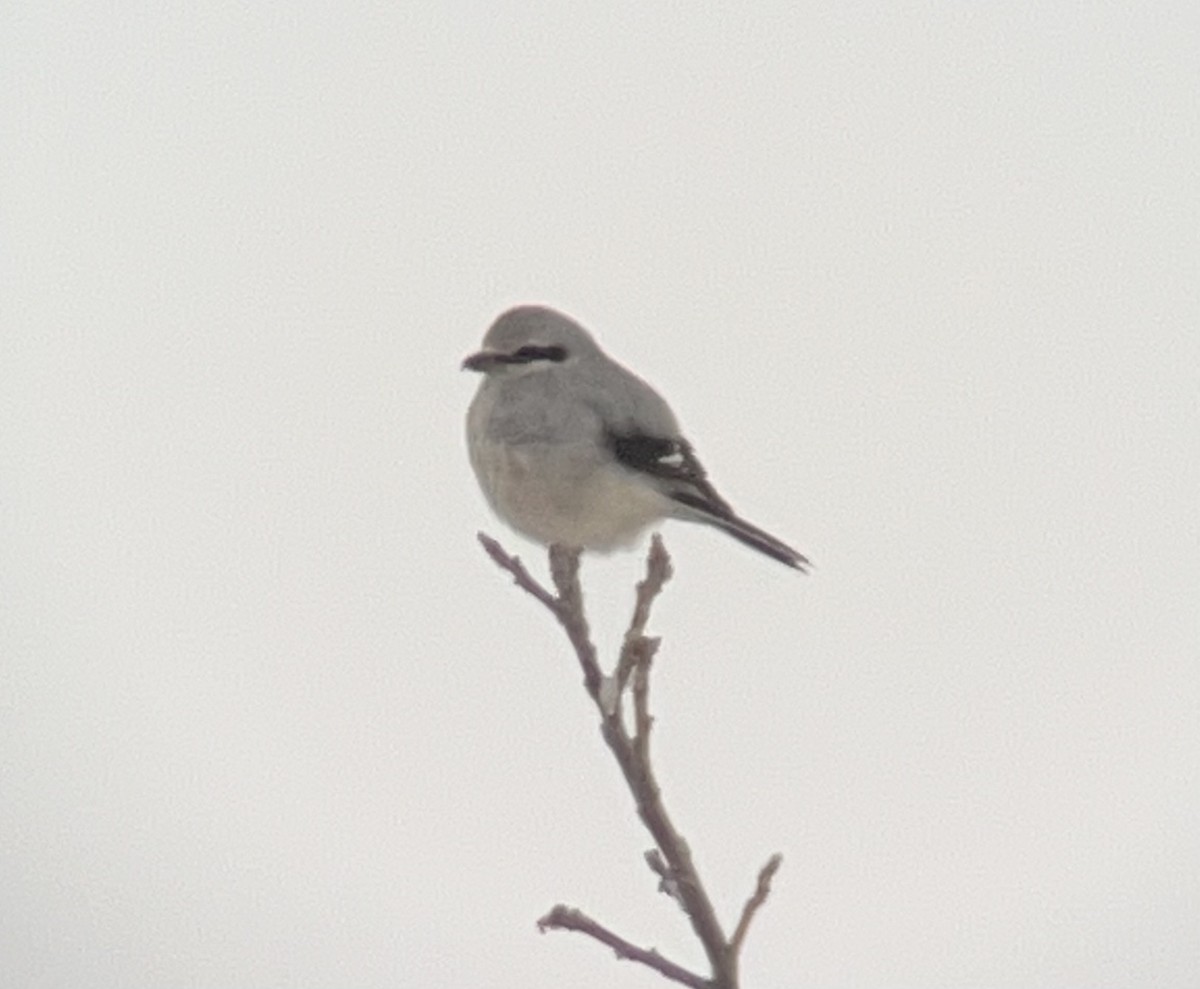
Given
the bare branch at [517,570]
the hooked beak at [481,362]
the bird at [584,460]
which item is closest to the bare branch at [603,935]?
the bare branch at [517,570]

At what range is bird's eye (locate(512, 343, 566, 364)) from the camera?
5434 mm

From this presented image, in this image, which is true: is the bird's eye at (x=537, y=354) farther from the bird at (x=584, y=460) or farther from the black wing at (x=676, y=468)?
the black wing at (x=676, y=468)

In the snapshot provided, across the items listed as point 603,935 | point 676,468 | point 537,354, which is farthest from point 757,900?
point 537,354

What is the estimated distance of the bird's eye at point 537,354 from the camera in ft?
17.8

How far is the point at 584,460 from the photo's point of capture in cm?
513

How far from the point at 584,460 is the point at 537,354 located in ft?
1.45

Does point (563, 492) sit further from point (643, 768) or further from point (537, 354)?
point (643, 768)

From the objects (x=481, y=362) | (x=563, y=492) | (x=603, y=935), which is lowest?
(x=603, y=935)

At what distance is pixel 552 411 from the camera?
204 inches

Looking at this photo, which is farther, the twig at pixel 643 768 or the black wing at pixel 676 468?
the black wing at pixel 676 468

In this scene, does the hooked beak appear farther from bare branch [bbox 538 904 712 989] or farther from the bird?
bare branch [bbox 538 904 712 989]

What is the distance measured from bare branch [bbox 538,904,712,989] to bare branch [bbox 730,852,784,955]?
10 centimetres

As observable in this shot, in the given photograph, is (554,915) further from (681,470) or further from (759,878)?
(681,470)

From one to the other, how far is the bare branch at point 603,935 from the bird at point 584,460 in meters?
2.02
